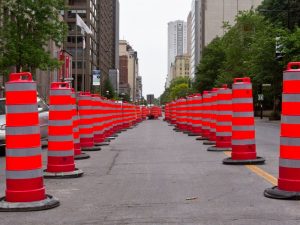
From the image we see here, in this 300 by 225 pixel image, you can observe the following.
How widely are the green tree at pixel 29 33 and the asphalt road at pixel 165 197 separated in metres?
23.5

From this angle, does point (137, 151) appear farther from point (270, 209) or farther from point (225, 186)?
point (270, 209)

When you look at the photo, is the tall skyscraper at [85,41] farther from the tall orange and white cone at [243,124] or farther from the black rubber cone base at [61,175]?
the black rubber cone base at [61,175]

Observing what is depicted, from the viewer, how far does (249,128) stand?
33.7ft

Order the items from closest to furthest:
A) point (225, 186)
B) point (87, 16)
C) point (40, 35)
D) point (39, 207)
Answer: point (39, 207) < point (225, 186) < point (40, 35) < point (87, 16)

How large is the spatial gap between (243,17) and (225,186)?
211 ft

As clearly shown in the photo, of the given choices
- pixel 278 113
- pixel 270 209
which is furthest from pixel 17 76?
pixel 278 113

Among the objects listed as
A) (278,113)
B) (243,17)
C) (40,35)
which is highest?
(243,17)

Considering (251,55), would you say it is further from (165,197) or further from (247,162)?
(165,197)

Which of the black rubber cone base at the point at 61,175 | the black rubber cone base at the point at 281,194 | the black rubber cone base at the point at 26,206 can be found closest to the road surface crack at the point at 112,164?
the black rubber cone base at the point at 61,175

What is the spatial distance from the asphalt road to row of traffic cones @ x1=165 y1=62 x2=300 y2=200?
321 mm

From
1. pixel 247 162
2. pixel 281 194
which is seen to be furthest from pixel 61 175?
pixel 281 194

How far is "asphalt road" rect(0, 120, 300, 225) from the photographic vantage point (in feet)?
18.6

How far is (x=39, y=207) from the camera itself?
6246 mm

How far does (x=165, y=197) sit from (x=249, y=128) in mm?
3873
